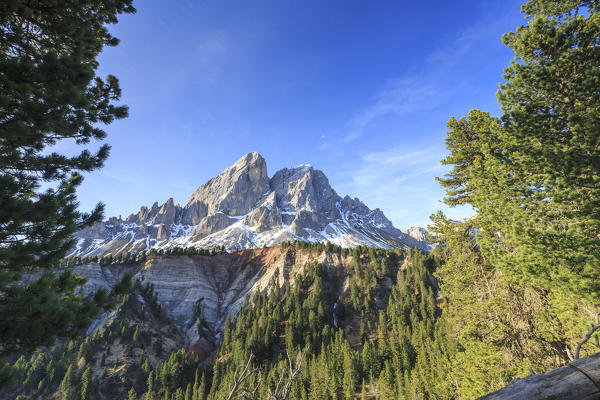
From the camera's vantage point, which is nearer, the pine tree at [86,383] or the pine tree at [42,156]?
the pine tree at [42,156]

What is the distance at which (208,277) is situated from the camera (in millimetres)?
116125

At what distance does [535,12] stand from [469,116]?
6.85 meters

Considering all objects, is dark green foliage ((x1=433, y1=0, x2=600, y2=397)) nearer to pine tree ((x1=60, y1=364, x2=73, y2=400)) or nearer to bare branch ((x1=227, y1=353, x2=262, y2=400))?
bare branch ((x1=227, y1=353, x2=262, y2=400))

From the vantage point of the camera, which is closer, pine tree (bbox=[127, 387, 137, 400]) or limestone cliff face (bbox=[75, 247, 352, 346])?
pine tree (bbox=[127, 387, 137, 400])

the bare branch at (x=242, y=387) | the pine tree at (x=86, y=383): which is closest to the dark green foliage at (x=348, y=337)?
the pine tree at (x=86, y=383)

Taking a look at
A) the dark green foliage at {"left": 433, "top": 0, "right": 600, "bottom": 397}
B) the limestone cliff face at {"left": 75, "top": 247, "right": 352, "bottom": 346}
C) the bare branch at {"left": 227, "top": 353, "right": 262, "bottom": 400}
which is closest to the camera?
the bare branch at {"left": 227, "top": 353, "right": 262, "bottom": 400}

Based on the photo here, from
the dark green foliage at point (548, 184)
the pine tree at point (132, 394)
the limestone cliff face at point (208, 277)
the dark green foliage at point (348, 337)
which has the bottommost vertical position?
the pine tree at point (132, 394)

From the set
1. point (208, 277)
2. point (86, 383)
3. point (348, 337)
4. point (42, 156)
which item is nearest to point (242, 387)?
point (42, 156)

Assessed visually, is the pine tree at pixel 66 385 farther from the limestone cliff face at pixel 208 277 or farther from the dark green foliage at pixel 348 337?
the dark green foliage at pixel 348 337

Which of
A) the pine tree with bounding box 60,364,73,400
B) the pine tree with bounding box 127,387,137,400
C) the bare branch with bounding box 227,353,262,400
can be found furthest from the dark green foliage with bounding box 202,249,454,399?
the bare branch with bounding box 227,353,262,400

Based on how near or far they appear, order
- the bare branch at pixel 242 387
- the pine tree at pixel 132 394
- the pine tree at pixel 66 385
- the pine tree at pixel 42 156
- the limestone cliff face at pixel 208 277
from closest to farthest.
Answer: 1. the pine tree at pixel 42 156
2. the bare branch at pixel 242 387
3. the pine tree at pixel 66 385
4. the pine tree at pixel 132 394
5. the limestone cliff face at pixel 208 277

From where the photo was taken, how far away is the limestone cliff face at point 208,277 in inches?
3915

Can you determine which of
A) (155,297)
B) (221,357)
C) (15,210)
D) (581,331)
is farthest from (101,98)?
(155,297)

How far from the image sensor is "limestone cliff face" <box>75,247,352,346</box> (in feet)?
326
